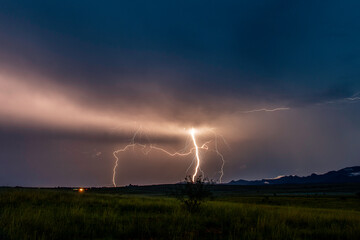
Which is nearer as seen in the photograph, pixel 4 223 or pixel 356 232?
pixel 4 223

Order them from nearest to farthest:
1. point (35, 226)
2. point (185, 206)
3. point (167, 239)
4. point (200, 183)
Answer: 1. point (167, 239)
2. point (35, 226)
3. point (185, 206)
4. point (200, 183)

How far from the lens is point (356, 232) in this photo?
9.12 metres

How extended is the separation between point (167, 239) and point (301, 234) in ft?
16.5

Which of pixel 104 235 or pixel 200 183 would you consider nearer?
pixel 104 235

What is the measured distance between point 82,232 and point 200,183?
376 inches

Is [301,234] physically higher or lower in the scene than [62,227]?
lower

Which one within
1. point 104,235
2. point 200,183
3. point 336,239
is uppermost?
point 200,183

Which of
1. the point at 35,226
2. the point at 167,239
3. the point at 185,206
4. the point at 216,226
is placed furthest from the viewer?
the point at 185,206

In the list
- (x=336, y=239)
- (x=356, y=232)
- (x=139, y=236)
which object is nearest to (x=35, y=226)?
(x=139, y=236)

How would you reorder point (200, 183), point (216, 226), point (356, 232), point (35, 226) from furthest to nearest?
point (200, 183) → point (216, 226) → point (356, 232) → point (35, 226)

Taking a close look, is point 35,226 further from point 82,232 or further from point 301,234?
point 301,234

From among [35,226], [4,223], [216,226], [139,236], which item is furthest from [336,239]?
[4,223]

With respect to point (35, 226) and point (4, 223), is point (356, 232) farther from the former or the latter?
point (4, 223)

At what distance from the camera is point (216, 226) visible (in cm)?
983
